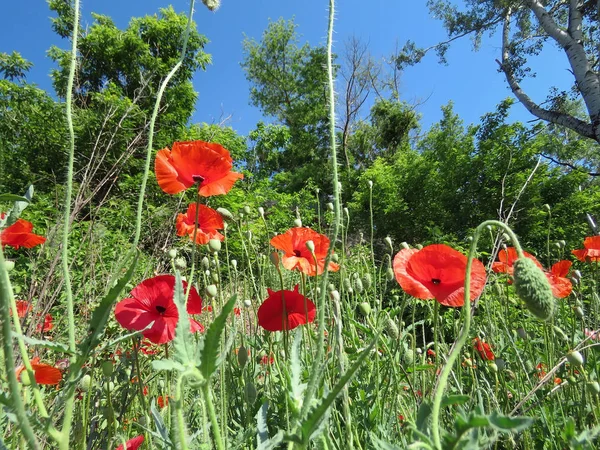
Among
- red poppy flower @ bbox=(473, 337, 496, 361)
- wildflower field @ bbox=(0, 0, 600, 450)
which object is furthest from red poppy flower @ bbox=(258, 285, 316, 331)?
red poppy flower @ bbox=(473, 337, 496, 361)

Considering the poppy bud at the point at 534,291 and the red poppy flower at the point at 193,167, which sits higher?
the red poppy flower at the point at 193,167

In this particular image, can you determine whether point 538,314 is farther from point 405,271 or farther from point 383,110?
point 383,110

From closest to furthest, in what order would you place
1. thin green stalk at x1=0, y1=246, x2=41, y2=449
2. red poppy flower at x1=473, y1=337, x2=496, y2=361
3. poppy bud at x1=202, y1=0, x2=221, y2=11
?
thin green stalk at x1=0, y1=246, x2=41, y2=449 < poppy bud at x1=202, y1=0, x2=221, y2=11 < red poppy flower at x1=473, y1=337, x2=496, y2=361

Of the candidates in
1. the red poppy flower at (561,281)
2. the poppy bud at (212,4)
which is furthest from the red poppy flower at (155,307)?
the red poppy flower at (561,281)

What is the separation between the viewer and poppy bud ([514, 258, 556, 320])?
46 cm

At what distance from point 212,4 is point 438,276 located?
0.71 m

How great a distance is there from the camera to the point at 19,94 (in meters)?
6.04

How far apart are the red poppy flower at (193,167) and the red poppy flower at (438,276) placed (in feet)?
1.40

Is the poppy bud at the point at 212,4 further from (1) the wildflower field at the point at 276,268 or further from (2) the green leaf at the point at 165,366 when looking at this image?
(2) the green leaf at the point at 165,366

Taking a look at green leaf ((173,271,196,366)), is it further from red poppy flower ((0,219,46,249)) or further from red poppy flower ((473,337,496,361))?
red poppy flower ((473,337,496,361))

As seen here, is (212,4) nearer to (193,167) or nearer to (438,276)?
(193,167)

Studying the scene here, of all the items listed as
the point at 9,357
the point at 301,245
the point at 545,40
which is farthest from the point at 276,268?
the point at 545,40

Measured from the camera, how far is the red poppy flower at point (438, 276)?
703 mm

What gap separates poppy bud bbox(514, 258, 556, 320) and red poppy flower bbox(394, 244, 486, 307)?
0.69 ft
